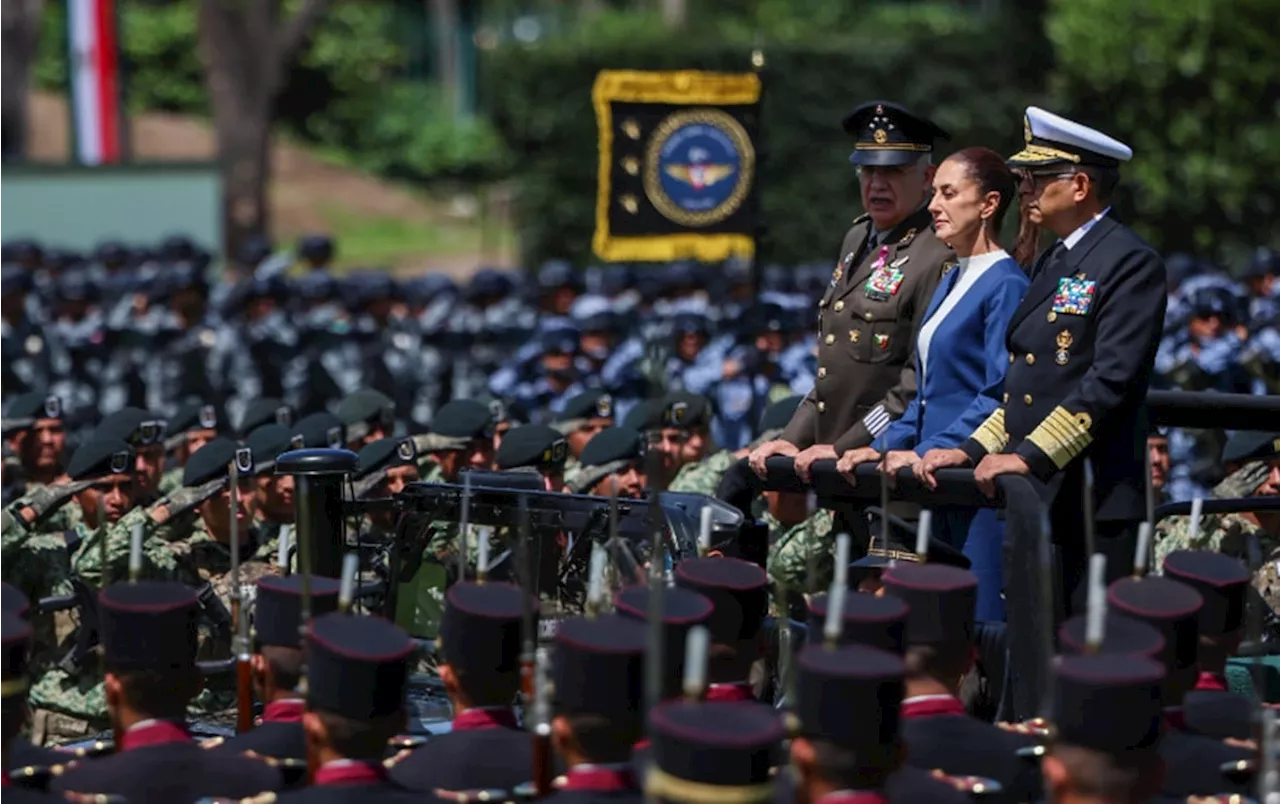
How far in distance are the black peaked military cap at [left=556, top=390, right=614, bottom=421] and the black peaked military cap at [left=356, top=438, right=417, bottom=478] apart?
2571 millimetres

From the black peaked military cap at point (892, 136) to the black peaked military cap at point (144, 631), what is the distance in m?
2.45

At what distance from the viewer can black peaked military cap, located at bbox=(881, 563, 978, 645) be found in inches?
208

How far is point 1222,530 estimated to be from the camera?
870 cm

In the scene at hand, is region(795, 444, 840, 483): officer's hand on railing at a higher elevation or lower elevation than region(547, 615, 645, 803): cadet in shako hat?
higher

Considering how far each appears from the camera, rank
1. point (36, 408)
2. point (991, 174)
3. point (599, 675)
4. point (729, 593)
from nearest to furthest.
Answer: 1. point (599, 675)
2. point (729, 593)
3. point (991, 174)
4. point (36, 408)

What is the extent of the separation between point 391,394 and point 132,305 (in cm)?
397

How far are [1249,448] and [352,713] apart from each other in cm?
501

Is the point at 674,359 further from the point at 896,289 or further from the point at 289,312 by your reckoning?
the point at 896,289

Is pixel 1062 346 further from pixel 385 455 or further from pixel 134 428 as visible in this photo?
pixel 134 428

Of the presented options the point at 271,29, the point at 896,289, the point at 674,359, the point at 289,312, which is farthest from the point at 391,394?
the point at 271,29

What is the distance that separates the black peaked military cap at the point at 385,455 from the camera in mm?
8078

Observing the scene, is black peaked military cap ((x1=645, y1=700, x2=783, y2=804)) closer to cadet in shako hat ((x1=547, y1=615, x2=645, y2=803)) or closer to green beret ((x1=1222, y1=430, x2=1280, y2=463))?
cadet in shako hat ((x1=547, y1=615, x2=645, y2=803))

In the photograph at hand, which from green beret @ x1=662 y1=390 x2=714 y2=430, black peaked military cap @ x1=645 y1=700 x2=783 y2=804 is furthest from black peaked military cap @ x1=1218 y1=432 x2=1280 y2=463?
black peaked military cap @ x1=645 y1=700 x2=783 y2=804

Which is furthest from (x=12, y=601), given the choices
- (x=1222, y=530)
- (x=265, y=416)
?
(x=265, y=416)
